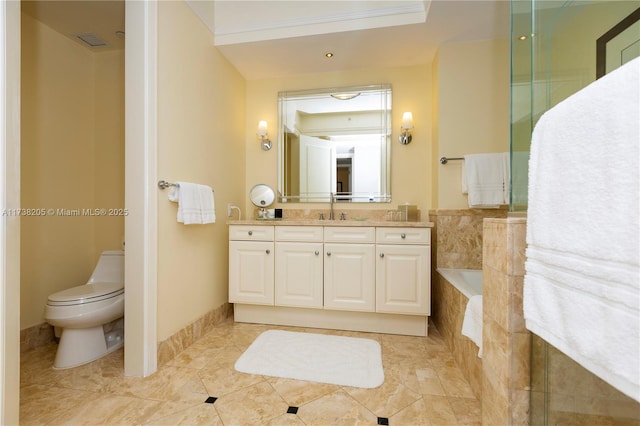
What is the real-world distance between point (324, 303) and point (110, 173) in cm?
213

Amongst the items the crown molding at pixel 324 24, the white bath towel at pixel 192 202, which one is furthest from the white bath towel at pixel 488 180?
the white bath towel at pixel 192 202

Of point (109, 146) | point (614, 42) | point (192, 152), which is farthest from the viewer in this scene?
point (109, 146)

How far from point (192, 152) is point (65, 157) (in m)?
1.13

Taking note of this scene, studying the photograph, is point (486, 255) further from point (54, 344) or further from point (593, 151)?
point (54, 344)

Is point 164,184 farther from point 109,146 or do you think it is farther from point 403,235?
point 403,235

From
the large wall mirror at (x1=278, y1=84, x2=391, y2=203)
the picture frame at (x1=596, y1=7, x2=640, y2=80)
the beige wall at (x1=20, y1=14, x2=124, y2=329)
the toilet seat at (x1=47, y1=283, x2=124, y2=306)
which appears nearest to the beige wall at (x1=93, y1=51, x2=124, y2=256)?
the beige wall at (x1=20, y1=14, x2=124, y2=329)

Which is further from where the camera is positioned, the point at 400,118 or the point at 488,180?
the point at 400,118

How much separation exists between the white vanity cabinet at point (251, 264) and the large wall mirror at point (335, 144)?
630 millimetres

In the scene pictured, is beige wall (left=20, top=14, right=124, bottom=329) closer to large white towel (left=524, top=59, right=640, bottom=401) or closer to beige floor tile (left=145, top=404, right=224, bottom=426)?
beige floor tile (left=145, top=404, right=224, bottom=426)

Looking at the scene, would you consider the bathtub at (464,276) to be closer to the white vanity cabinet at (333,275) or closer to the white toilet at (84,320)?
the white vanity cabinet at (333,275)

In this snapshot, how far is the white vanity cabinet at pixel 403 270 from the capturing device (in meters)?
2.03

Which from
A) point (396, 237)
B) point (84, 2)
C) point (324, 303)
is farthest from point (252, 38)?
point (324, 303)

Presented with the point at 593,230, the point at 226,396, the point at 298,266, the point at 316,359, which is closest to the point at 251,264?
the point at 298,266

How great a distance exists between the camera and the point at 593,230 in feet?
1.89
